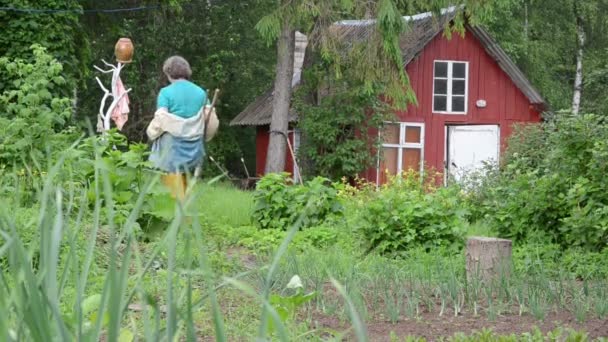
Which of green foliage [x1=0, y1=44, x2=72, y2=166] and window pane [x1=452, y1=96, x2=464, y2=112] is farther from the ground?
window pane [x1=452, y1=96, x2=464, y2=112]

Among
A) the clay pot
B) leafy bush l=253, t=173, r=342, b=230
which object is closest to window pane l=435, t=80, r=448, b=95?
the clay pot

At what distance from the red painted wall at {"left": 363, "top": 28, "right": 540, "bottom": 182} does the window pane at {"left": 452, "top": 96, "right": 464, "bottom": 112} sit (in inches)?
7.1

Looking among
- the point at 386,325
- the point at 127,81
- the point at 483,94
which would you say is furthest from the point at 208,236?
the point at 127,81

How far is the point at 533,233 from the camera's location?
9242 mm

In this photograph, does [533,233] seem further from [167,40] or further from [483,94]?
[167,40]

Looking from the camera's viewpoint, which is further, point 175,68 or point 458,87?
point 458,87

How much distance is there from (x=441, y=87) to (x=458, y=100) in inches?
22.1

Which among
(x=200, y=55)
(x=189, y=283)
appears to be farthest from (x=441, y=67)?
(x=189, y=283)

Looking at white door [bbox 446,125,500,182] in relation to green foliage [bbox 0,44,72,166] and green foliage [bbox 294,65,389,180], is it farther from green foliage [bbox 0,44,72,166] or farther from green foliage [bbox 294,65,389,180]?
green foliage [bbox 0,44,72,166]

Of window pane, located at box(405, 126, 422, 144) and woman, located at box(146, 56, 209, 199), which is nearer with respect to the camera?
woman, located at box(146, 56, 209, 199)

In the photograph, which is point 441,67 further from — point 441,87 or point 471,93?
point 471,93

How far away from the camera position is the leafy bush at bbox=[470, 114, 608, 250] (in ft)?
28.4

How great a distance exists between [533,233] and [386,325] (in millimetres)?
4638

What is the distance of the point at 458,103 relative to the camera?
2928 cm
